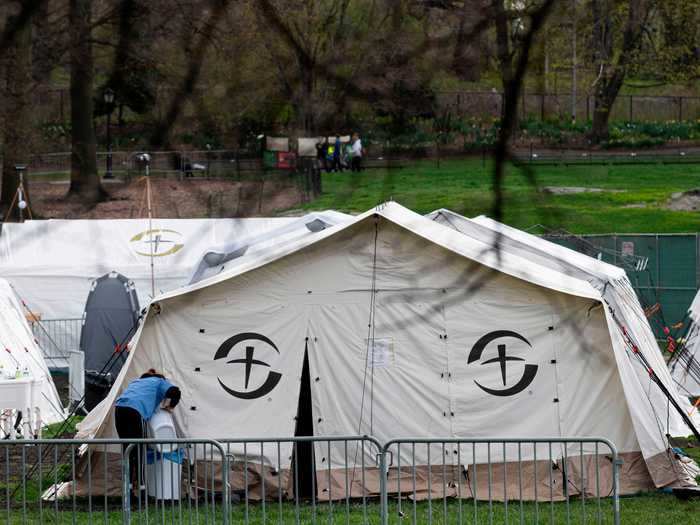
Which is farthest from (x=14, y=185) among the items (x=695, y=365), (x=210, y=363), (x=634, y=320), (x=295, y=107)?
(x=695, y=365)

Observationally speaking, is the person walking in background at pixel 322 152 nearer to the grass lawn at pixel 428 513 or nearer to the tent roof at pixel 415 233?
the grass lawn at pixel 428 513

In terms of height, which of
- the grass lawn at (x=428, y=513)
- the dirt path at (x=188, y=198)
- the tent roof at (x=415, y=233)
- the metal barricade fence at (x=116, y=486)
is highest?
the dirt path at (x=188, y=198)

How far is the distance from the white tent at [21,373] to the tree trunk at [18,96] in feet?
29.4

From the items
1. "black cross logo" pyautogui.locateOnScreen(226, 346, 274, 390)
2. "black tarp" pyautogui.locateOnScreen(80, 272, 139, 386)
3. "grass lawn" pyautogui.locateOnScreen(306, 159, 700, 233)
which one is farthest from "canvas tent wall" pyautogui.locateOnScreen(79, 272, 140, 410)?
"grass lawn" pyautogui.locateOnScreen(306, 159, 700, 233)

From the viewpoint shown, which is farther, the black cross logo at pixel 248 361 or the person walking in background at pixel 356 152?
the black cross logo at pixel 248 361

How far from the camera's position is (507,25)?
3912 mm

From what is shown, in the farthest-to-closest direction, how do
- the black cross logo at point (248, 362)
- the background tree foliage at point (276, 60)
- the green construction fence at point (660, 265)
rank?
1. the green construction fence at point (660, 265)
2. the black cross logo at point (248, 362)
3. the background tree foliage at point (276, 60)

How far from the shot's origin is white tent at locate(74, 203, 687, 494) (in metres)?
11.4

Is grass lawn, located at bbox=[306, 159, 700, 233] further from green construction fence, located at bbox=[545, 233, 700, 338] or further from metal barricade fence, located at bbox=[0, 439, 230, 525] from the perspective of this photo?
green construction fence, located at bbox=[545, 233, 700, 338]

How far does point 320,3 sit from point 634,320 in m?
10.5

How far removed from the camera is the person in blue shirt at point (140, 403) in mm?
10766

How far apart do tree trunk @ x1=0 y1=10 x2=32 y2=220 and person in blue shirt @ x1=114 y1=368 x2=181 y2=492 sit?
21.8 feet

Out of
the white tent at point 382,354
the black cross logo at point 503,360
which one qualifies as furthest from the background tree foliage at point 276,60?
the black cross logo at point 503,360

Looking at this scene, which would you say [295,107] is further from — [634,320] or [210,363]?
[634,320]
